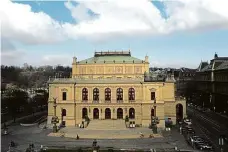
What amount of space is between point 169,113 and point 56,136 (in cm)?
2688

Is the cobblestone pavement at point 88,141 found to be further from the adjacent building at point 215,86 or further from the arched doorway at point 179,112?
the adjacent building at point 215,86

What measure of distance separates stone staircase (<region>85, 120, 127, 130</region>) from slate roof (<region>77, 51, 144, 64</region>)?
53.2ft

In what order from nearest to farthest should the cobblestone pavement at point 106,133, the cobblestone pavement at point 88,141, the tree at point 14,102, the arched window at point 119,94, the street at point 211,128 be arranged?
the cobblestone pavement at point 88,141 < the street at point 211,128 < the cobblestone pavement at point 106,133 < the arched window at point 119,94 < the tree at point 14,102

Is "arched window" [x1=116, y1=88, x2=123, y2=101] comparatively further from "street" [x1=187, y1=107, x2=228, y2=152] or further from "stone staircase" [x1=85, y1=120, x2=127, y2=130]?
"street" [x1=187, y1=107, x2=228, y2=152]

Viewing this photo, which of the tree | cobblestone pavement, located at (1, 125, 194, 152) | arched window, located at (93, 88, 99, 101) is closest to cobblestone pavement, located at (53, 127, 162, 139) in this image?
cobblestone pavement, located at (1, 125, 194, 152)

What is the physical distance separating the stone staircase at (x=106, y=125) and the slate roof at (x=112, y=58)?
1623cm

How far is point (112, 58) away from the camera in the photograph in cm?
8144

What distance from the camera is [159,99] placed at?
7069cm

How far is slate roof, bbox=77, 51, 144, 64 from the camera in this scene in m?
79.7

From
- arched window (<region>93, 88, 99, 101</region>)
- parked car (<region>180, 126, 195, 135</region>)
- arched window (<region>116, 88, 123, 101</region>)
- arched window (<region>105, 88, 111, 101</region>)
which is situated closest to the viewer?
parked car (<region>180, 126, 195, 135</region>)

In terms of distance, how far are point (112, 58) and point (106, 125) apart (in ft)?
66.2

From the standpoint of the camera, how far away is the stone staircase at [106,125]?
66.2 meters

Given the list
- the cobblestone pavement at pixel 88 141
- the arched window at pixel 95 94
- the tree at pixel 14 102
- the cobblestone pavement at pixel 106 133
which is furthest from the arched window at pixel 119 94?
the tree at pixel 14 102

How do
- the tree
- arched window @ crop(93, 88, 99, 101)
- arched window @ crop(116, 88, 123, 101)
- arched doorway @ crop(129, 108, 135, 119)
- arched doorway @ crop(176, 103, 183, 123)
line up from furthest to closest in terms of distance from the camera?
the tree < arched doorway @ crop(176, 103, 183, 123) < arched window @ crop(93, 88, 99, 101) < arched window @ crop(116, 88, 123, 101) < arched doorway @ crop(129, 108, 135, 119)
